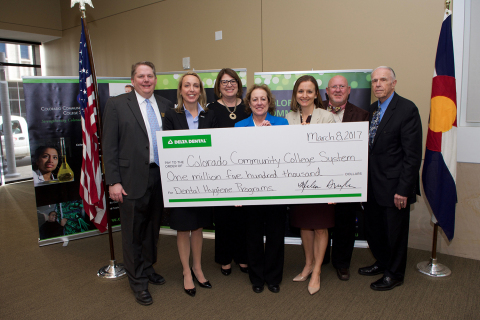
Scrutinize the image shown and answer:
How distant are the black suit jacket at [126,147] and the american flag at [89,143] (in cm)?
65

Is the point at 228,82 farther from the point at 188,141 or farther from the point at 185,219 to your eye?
the point at 185,219

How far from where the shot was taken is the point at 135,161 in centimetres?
232

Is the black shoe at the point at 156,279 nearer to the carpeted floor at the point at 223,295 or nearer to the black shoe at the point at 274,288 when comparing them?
the carpeted floor at the point at 223,295

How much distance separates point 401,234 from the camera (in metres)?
2.49

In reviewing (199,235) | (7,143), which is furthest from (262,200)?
(7,143)

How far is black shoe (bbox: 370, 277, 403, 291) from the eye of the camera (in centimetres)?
250

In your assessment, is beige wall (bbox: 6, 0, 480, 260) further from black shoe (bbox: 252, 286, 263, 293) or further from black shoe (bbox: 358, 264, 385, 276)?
black shoe (bbox: 252, 286, 263, 293)

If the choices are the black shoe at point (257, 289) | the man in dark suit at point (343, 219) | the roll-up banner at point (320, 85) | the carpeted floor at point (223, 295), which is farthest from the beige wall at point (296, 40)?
the black shoe at point (257, 289)

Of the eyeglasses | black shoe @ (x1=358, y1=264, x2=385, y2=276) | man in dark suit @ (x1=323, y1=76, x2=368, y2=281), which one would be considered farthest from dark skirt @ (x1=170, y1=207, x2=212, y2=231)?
black shoe @ (x1=358, y1=264, x2=385, y2=276)

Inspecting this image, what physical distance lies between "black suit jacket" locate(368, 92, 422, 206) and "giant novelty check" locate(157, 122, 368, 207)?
343 millimetres

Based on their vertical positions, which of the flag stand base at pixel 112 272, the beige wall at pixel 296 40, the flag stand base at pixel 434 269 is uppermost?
the beige wall at pixel 296 40

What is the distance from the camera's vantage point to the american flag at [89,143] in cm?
280

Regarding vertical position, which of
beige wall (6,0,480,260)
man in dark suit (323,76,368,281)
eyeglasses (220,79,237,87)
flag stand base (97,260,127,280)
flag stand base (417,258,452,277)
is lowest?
flag stand base (417,258,452,277)

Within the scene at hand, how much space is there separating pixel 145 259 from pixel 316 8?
333 centimetres
